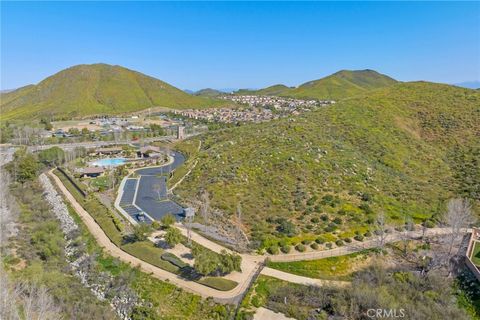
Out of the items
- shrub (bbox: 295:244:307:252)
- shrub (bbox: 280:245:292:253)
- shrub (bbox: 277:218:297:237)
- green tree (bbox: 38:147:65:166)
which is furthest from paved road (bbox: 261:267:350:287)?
green tree (bbox: 38:147:65:166)

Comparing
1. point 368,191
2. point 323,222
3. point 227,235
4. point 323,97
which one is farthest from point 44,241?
point 323,97

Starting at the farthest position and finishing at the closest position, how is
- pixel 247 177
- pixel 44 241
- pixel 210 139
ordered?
pixel 210 139 < pixel 247 177 < pixel 44 241

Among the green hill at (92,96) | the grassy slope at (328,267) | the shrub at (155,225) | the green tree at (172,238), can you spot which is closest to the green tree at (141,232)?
the shrub at (155,225)

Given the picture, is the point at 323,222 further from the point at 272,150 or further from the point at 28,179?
the point at 28,179

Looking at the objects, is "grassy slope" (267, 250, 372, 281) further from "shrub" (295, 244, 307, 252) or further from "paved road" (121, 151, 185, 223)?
"paved road" (121, 151, 185, 223)

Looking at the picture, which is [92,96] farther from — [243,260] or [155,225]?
[243,260]

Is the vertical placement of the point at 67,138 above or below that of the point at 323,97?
below
